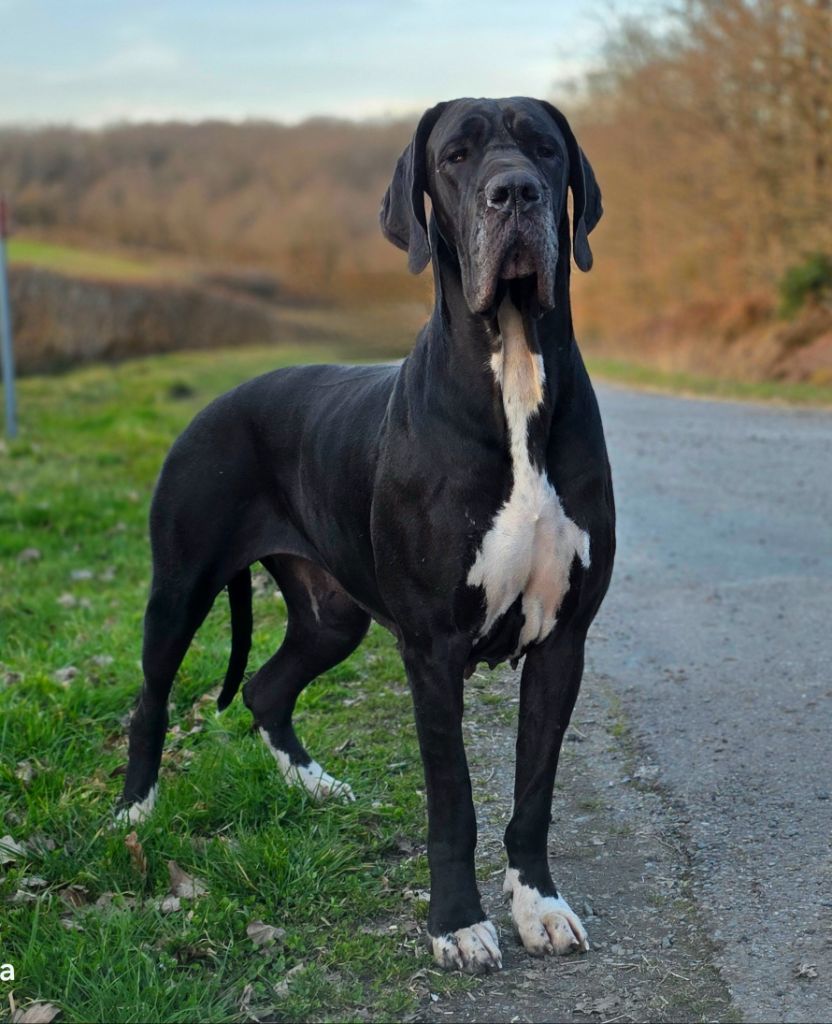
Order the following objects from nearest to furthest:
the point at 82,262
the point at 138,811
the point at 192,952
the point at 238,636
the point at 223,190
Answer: the point at 192,952 → the point at 138,811 → the point at 238,636 → the point at 223,190 → the point at 82,262

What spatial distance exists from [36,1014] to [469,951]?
3.35ft

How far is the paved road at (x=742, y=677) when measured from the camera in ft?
10.7

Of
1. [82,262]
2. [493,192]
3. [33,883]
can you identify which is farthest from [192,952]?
[82,262]

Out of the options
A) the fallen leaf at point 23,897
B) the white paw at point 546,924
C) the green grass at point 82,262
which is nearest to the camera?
the white paw at point 546,924

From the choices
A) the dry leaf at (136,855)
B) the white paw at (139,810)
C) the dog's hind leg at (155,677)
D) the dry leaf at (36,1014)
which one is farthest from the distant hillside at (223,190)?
the dry leaf at (36,1014)

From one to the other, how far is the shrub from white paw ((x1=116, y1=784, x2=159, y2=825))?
16.3m

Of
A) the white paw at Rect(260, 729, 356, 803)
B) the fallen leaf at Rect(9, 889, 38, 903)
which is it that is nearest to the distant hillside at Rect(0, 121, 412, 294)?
the white paw at Rect(260, 729, 356, 803)

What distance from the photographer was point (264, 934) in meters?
3.32

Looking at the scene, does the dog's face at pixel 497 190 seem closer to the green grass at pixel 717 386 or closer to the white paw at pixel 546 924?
the white paw at pixel 546 924

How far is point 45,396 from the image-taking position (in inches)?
671

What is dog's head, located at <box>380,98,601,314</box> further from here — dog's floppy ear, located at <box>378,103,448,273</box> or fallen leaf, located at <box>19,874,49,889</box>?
fallen leaf, located at <box>19,874,49,889</box>

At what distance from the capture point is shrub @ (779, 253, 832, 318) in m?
18.5

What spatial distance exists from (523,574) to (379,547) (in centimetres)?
40

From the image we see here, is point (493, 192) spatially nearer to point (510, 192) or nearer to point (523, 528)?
point (510, 192)
